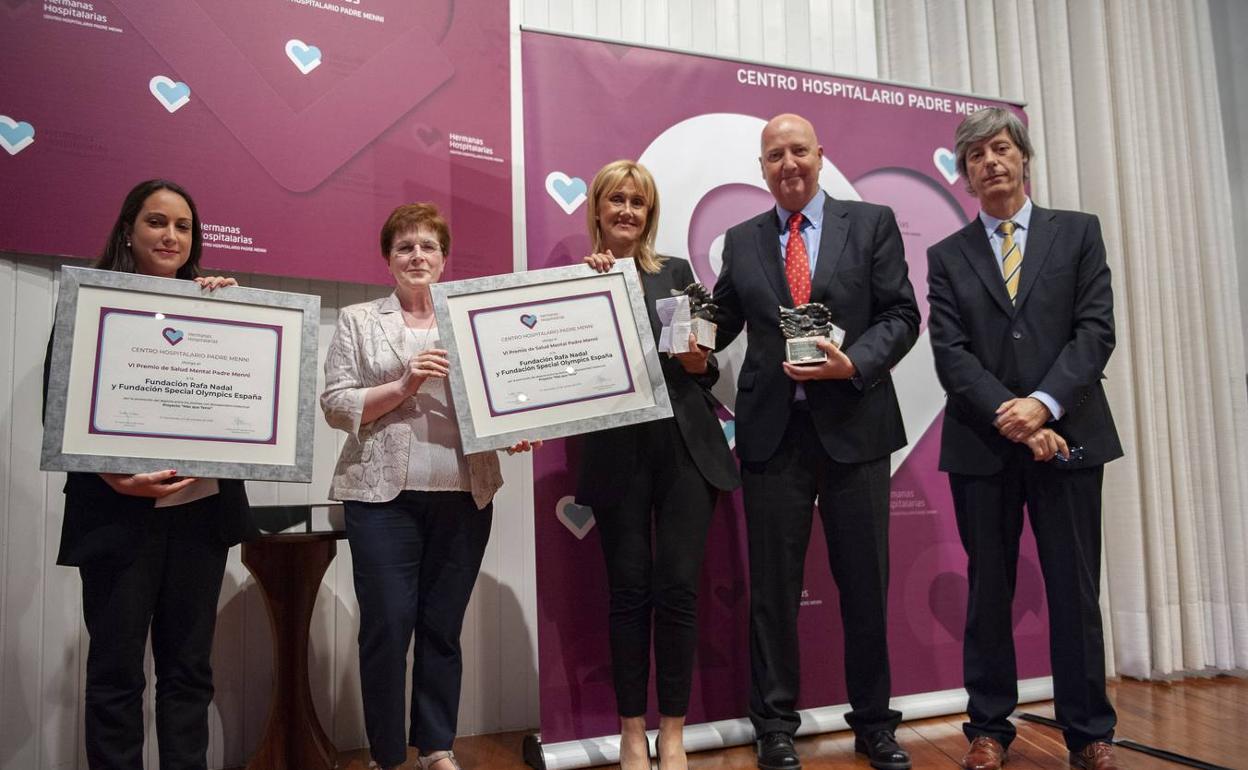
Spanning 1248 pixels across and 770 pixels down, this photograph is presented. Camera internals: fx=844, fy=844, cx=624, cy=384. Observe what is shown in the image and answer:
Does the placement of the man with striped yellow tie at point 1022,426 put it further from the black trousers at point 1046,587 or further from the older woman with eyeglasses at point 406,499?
the older woman with eyeglasses at point 406,499

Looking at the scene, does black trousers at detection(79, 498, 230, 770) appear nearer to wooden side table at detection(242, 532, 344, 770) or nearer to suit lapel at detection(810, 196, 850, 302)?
wooden side table at detection(242, 532, 344, 770)

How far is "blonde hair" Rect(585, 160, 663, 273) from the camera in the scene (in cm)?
248

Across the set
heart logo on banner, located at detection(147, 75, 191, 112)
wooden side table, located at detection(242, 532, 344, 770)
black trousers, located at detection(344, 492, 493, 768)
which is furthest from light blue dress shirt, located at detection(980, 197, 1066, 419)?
heart logo on banner, located at detection(147, 75, 191, 112)

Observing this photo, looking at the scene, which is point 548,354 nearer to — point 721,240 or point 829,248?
point 829,248

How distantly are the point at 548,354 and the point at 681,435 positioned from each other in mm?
429

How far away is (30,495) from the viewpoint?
2525 mm

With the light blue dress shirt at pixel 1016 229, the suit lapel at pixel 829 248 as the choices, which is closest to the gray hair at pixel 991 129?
the light blue dress shirt at pixel 1016 229

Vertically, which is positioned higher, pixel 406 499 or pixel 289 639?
pixel 406 499

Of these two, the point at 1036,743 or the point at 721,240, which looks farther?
the point at 721,240

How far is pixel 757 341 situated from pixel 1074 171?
2276mm

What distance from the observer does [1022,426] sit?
220 cm

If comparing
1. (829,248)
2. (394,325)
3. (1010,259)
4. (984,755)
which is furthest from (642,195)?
(984,755)

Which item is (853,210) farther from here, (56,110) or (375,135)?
(56,110)

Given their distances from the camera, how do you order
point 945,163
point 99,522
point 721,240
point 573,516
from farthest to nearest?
point 945,163 < point 721,240 < point 573,516 < point 99,522
